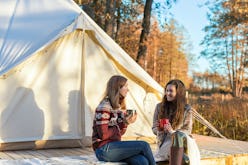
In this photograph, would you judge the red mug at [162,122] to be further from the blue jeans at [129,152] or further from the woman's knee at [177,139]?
the blue jeans at [129,152]

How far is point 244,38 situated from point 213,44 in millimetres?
1829

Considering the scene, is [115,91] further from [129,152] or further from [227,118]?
→ [227,118]

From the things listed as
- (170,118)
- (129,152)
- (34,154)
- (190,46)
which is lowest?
(34,154)

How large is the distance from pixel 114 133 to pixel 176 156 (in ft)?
1.73

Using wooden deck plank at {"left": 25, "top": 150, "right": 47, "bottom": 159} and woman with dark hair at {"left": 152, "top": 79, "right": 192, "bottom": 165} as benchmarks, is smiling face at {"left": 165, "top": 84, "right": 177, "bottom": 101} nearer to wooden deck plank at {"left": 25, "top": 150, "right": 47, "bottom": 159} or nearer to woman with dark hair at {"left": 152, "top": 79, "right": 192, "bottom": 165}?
woman with dark hair at {"left": 152, "top": 79, "right": 192, "bottom": 165}

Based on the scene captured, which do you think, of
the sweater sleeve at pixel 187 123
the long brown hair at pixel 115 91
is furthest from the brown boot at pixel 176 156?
the long brown hair at pixel 115 91

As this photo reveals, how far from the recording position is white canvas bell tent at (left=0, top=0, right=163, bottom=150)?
4.29 metres

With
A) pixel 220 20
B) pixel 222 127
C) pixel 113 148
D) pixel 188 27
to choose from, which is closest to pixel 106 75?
pixel 113 148

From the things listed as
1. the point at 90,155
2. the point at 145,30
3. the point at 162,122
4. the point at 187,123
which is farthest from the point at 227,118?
the point at 162,122

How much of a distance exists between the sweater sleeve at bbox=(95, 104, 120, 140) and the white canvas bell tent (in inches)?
55.9

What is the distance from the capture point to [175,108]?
3.50 metres

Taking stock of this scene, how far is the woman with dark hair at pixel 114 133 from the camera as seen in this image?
3.12 m

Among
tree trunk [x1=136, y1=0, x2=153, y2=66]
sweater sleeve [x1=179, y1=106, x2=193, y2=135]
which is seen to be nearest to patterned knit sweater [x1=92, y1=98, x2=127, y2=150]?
sweater sleeve [x1=179, y1=106, x2=193, y2=135]

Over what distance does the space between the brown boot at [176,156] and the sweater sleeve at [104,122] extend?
0.50 m
